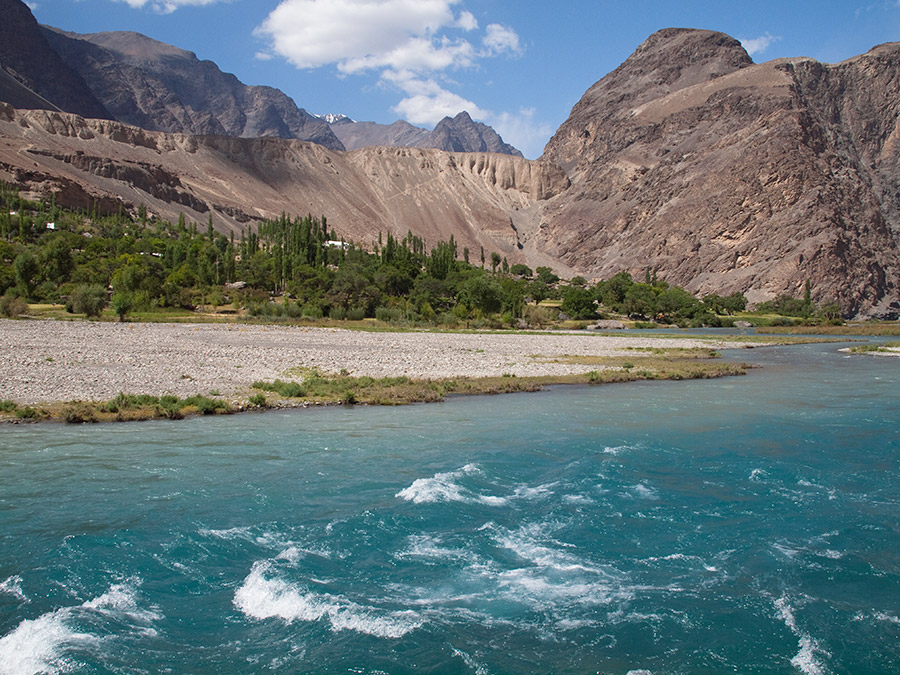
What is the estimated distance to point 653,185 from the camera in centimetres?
16762

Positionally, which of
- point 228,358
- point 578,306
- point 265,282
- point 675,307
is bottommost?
point 228,358

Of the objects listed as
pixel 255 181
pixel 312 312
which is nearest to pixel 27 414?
pixel 312 312

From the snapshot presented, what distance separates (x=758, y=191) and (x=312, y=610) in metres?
160

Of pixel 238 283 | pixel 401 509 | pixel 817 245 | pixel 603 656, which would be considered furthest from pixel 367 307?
pixel 817 245

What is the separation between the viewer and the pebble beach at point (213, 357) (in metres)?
22.5

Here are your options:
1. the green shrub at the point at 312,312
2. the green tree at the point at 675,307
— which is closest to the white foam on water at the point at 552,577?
the green shrub at the point at 312,312

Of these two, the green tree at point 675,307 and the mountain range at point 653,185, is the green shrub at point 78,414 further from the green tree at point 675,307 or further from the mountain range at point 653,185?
the mountain range at point 653,185

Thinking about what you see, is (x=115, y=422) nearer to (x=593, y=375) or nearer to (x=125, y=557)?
(x=125, y=557)

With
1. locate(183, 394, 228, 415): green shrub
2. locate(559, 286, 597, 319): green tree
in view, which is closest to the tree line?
locate(559, 286, 597, 319): green tree

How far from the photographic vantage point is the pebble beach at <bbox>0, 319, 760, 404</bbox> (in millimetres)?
22484

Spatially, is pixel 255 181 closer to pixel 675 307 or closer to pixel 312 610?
pixel 675 307

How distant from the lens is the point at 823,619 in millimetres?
7828

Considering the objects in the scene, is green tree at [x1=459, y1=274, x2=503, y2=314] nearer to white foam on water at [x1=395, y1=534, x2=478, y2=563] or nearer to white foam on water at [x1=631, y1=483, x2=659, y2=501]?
white foam on water at [x1=631, y1=483, x2=659, y2=501]

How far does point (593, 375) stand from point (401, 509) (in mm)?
19932
